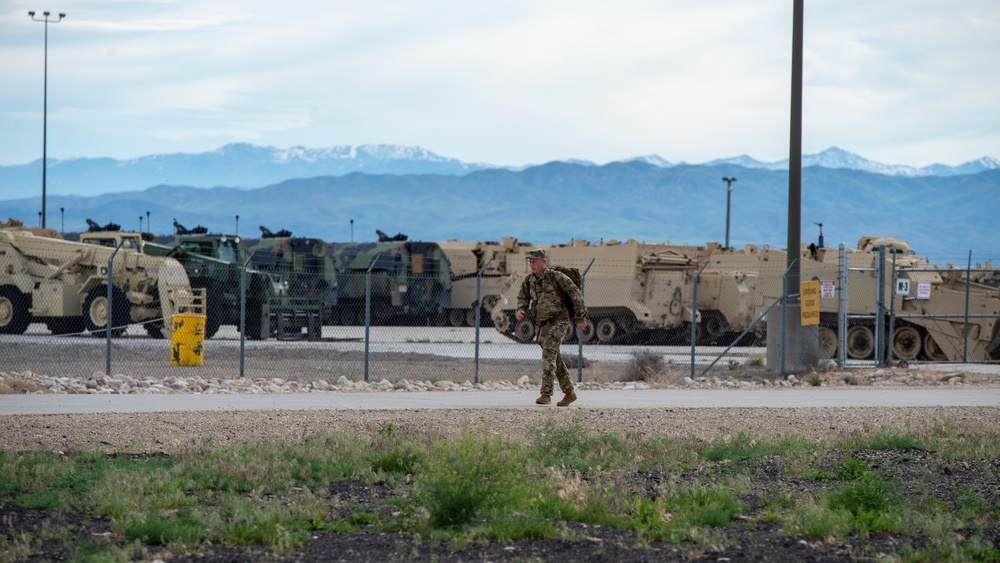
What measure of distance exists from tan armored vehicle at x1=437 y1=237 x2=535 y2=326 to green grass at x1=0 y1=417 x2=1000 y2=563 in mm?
30255

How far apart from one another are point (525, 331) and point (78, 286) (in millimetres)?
11629

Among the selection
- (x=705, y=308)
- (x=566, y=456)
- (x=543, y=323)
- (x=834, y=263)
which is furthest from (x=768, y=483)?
(x=705, y=308)

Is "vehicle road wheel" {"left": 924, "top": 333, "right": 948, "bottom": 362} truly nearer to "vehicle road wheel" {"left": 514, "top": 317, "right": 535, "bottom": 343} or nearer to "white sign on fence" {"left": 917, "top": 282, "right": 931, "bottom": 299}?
"white sign on fence" {"left": 917, "top": 282, "right": 931, "bottom": 299}

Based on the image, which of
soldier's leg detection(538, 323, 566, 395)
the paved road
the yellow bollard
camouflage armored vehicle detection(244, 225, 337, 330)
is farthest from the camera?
camouflage armored vehicle detection(244, 225, 337, 330)

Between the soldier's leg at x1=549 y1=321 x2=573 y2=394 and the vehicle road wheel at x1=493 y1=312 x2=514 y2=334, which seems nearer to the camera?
the soldier's leg at x1=549 y1=321 x2=573 y2=394

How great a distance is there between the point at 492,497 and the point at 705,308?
27224mm

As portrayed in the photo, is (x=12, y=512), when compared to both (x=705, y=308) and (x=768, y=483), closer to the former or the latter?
(x=768, y=483)

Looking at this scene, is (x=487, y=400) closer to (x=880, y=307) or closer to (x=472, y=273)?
(x=880, y=307)

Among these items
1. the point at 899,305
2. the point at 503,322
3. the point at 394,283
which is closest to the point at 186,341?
the point at 503,322

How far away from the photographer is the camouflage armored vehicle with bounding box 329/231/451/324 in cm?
4141

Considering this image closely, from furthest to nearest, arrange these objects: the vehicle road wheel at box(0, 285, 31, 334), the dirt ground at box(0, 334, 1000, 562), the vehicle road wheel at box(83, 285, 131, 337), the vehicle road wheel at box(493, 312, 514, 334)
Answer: the vehicle road wheel at box(493, 312, 514, 334), the vehicle road wheel at box(0, 285, 31, 334), the vehicle road wheel at box(83, 285, 131, 337), the dirt ground at box(0, 334, 1000, 562)

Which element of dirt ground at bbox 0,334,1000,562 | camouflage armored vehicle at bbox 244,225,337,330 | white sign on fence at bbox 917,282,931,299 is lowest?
dirt ground at bbox 0,334,1000,562

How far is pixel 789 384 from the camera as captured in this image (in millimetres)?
19266

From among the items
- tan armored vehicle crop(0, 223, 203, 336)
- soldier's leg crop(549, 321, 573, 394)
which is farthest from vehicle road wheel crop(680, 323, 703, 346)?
soldier's leg crop(549, 321, 573, 394)
